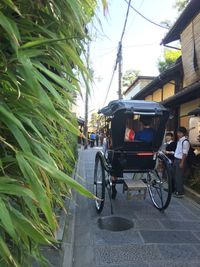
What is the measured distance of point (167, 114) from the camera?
7.82m

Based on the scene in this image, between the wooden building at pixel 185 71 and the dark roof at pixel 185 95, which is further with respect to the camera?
the wooden building at pixel 185 71

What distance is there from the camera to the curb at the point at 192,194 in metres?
8.49

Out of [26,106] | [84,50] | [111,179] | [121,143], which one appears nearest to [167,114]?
[121,143]

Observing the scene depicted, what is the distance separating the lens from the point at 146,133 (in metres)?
7.85

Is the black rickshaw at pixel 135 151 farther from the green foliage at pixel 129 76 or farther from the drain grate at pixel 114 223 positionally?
the green foliage at pixel 129 76

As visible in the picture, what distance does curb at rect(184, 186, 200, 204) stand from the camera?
8488 millimetres

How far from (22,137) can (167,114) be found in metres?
6.47

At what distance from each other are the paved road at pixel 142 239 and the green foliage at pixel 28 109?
2878mm

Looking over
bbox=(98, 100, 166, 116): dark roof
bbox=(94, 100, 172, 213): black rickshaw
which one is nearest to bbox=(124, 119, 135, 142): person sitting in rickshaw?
bbox=(94, 100, 172, 213): black rickshaw

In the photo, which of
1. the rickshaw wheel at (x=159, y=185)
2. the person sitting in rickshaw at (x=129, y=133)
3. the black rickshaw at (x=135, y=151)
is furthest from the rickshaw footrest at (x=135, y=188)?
the person sitting in rickshaw at (x=129, y=133)

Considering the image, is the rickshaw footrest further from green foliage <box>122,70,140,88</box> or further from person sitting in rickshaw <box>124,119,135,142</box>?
green foliage <box>122,70,140,88</box>

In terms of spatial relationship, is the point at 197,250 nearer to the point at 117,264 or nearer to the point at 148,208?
the point at 117,264

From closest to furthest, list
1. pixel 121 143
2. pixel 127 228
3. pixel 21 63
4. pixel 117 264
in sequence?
1. pixel 21 63
2. pixel 117 264
3. pixel 127 228
4. pixel 121 143

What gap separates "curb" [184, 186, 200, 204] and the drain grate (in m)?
2.28
